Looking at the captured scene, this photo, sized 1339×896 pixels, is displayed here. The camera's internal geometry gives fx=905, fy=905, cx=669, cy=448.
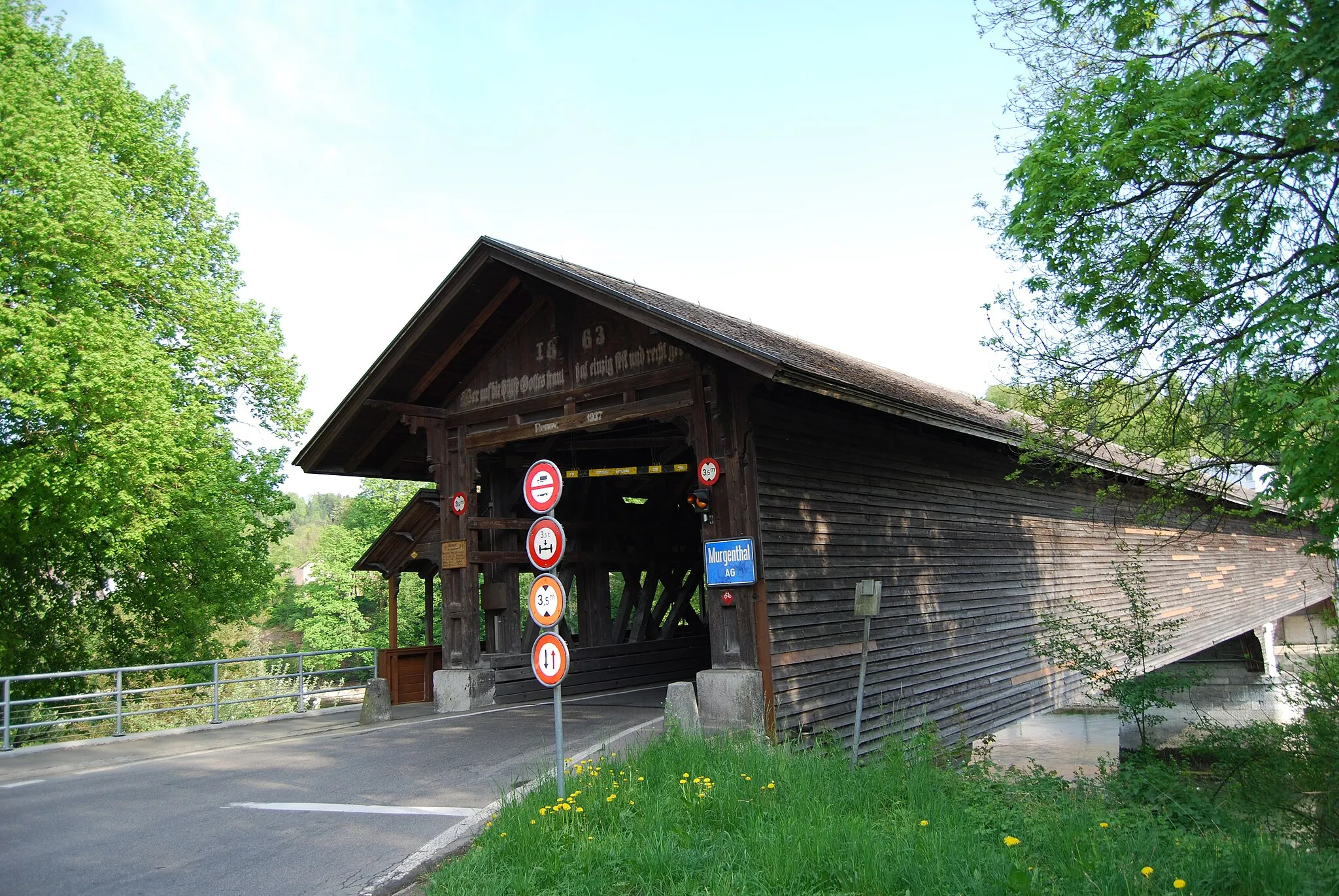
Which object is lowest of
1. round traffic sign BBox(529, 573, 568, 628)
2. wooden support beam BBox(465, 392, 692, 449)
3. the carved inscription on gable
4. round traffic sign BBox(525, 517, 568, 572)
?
round traffic sign BBox(529, 573, 568, 628)

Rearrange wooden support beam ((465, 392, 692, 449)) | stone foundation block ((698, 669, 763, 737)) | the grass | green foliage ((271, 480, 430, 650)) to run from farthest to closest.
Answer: green foliage ((271, 480, 430, 650)) < wooden support beam ((465, 392, 692, 449)) < stone foundation block ((698, 669, 763, 737)) < the grass

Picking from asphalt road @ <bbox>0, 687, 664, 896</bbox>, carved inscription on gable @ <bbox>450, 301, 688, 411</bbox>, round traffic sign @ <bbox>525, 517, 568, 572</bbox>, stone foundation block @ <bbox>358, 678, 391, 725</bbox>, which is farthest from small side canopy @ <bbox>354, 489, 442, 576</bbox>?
round traffic sign @ <bbox>525, 517, 568, 572</bbox>

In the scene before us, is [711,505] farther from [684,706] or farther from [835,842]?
[835,842]

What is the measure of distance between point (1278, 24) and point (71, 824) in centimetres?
1047

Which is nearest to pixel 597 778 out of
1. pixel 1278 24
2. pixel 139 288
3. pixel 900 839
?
pixel 900 839

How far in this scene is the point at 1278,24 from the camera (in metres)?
6.28

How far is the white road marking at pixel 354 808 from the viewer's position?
670 cm

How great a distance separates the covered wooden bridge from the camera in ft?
31.9

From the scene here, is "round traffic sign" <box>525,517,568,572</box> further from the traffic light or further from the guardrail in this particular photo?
the guardrail

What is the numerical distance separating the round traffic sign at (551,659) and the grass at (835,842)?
2.66 ft

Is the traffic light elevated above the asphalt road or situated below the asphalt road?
above

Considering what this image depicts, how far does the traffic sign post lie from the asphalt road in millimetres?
1260

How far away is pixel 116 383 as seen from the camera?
1533cm

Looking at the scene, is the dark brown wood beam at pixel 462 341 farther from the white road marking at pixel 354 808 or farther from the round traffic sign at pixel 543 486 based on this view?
the white road marking at pixel 354 808
